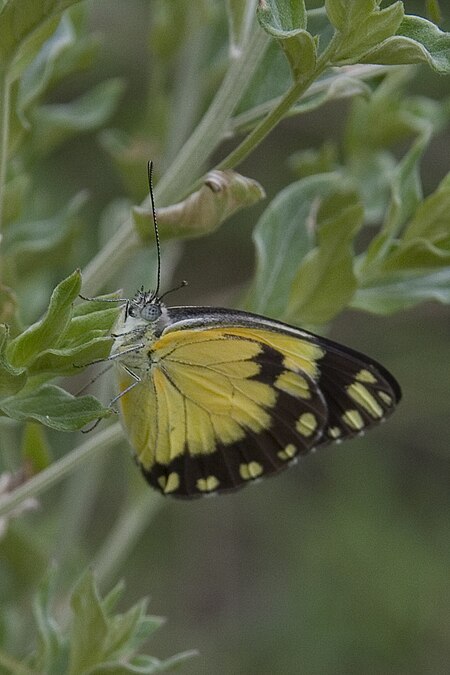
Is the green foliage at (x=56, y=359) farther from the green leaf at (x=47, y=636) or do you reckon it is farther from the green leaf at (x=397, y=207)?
the green leaf at (x=397, y=207)

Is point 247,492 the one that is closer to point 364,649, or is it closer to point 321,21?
point 364,649

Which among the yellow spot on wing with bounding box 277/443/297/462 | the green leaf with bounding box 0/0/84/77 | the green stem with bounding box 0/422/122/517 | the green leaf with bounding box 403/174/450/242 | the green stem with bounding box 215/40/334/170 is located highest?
the green leaf with bounding box 0/0/84/77

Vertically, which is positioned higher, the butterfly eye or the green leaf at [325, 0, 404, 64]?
the green leaf at [325, 0, 404, 64]

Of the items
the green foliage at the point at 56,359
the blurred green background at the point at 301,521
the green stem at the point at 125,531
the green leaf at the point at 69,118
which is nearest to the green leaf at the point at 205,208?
the green foliage at the point at 56,359

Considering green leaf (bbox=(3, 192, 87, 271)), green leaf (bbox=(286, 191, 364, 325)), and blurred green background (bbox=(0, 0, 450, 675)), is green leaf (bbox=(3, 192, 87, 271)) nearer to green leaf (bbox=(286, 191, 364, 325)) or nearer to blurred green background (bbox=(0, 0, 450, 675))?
green leaf (bbox=(286, 191, 364, 325))

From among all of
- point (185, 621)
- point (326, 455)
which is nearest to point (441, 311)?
point (326, 455)

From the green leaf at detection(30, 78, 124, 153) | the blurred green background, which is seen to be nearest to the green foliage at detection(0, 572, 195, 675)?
the green leaf at detection(30, 78, 124, 153)
